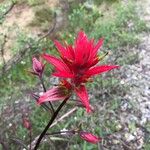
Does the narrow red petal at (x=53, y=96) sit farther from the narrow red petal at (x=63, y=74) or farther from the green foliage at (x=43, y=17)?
the green foliage at (x=43, y=17)

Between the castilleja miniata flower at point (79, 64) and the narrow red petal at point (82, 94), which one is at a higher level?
the castilleja miniata flower at point (79, 64)

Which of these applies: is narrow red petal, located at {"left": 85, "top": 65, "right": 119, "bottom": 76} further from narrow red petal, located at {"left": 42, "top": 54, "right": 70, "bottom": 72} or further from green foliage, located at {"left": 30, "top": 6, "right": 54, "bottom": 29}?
green foliage, located at {"left": 30, "top": 6, "right": 54, "bottom": 29}

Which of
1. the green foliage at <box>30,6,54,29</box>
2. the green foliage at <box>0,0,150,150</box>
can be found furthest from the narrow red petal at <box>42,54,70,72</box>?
the green foliage at <box>30,6,54,29</box>

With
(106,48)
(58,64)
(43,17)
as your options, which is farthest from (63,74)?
(43,17)

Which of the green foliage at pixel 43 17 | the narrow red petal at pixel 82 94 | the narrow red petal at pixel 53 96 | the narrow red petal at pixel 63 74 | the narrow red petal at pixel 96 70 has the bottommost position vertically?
the narrow red petal at pixel 82 94

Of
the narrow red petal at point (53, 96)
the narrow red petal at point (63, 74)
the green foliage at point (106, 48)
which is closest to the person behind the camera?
the narrow red petal at point (63, 74)

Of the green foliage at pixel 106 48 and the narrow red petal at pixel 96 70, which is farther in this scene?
the green foliage at pixel 106 48

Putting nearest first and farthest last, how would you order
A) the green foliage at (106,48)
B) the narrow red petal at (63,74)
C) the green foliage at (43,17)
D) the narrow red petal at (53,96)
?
the narrow red petal at (63,74) → the narrow red petal at (53,96) → the green foliage at (106,48) → the green foliage at (43,17)

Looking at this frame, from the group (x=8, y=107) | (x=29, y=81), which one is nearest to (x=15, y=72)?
(x=29, y=81)

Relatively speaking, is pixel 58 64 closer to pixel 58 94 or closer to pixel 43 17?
pixel 58 94

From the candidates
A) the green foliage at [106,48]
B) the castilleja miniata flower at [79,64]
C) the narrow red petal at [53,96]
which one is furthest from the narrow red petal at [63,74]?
the green foliage at [106,48]

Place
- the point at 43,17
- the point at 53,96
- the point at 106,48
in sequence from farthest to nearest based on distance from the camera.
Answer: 1. the point at 43,17
2. the point at 106,48
3. the point at 53,96
